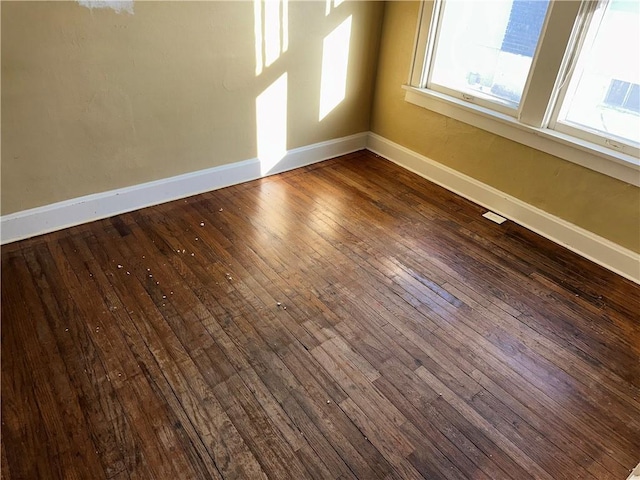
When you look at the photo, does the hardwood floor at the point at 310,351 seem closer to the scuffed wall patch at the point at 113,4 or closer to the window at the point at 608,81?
the window at the point at 608,81

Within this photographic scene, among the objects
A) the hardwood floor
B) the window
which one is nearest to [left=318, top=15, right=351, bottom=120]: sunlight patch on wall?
the hardwood floor

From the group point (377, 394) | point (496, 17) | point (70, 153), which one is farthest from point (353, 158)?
point (377, 394)

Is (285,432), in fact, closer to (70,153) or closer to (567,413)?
(567,413)

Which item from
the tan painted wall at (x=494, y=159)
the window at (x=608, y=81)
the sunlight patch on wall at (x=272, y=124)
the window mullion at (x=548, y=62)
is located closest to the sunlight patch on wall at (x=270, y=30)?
the sunlight patch on wall at (x=272, y=124)

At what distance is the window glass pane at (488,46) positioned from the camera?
253 centimetres

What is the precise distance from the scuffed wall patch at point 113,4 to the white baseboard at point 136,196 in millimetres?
931

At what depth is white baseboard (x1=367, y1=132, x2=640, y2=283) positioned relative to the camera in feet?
7.96

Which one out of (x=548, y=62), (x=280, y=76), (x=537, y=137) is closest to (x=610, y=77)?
(x=548, y=62)

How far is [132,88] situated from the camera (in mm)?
2398

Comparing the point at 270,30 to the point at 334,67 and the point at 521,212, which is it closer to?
the point at 334,67

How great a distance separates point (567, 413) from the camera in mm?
1698

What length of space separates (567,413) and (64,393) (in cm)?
187

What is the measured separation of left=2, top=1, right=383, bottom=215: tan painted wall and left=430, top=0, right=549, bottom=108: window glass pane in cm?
66

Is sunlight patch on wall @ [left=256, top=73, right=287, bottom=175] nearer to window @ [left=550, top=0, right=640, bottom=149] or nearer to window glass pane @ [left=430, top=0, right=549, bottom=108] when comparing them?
window glass pane @ [left=430, top=0, right=549, bottom=108]
